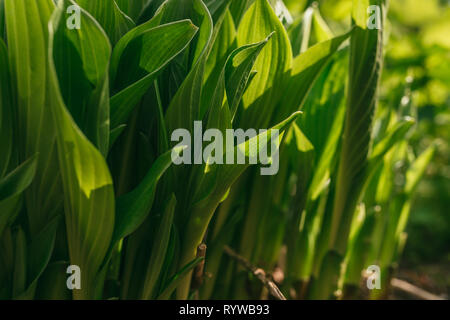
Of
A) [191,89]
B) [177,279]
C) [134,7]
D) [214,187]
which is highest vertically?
[134,7]

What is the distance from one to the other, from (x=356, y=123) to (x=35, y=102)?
0.43m

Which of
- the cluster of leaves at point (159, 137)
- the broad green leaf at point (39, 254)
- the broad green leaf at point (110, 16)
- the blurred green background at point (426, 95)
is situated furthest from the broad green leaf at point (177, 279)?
the blurred green background at point (426, 95)

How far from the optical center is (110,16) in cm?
50

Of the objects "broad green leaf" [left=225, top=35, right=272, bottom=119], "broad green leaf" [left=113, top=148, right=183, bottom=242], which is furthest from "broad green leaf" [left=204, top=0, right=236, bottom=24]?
"broad green leaf" [left=113, top=148, right=183, bottom=242]

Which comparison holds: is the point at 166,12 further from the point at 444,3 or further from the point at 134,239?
the point at 444,3

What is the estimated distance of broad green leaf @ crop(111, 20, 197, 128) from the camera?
1.53 ft

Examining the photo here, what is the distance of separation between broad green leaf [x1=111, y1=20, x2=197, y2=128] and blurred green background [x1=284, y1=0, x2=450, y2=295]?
99 cm

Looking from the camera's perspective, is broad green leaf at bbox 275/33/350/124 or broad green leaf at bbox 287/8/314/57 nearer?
broad green leaf at bbox 275/33/350/124

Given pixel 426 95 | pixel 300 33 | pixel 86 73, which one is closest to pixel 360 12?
pixel 300 33

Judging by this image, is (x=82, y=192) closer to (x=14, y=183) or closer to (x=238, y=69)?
(x=14, y=183)

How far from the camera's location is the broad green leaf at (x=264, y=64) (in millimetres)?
551

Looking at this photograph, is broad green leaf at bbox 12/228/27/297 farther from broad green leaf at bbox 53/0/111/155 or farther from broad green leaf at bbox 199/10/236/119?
broad green leaf at bbox 199/10/236/119

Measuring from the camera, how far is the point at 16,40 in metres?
0.47

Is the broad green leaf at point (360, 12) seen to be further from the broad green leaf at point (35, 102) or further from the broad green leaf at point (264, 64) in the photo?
the broad green leaf at point (35, 102)
